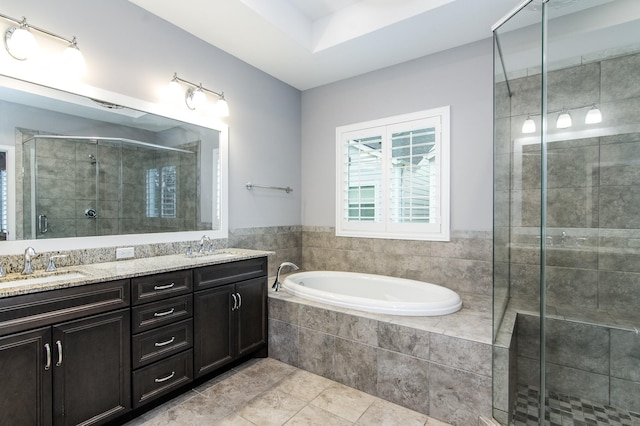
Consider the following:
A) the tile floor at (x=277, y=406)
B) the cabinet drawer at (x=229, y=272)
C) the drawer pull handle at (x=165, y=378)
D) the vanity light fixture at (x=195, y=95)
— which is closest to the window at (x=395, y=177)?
the cabinet drawer at (x=229, y=272)

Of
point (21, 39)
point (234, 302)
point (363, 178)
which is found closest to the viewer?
point (21, 39)

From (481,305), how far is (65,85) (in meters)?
3.31

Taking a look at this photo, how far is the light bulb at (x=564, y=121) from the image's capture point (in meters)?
2.30

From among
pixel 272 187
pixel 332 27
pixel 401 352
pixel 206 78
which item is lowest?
pixel 401 352

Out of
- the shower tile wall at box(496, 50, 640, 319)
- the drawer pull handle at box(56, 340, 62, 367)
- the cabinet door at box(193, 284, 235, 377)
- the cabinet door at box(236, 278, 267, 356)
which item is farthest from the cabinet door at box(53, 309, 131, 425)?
the shower tile wall at box(496, 50, 640, 319)

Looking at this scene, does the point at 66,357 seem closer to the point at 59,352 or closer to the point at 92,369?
the point at 59,352

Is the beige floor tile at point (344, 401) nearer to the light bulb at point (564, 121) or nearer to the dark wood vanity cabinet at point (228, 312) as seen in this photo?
the dark wood vanity cabinet at point (228, 312)

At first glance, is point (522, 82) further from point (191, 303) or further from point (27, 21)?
point (27, 21)

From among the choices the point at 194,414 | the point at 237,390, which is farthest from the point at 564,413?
the point at 194,414

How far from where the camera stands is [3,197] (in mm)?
1727

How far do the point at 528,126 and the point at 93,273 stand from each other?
3.29 meters

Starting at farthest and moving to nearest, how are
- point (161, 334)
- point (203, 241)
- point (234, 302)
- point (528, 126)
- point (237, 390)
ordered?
1. point (203, 241)
2. point (528, 126)
3. point (234, 302)
4. point (237, 390)
5. point (161, 334)

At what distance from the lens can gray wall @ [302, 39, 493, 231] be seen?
2742 millimetres

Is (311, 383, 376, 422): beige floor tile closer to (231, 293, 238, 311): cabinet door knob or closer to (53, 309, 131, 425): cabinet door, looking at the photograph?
(231, 293, 238, 311): cabinet door knob
